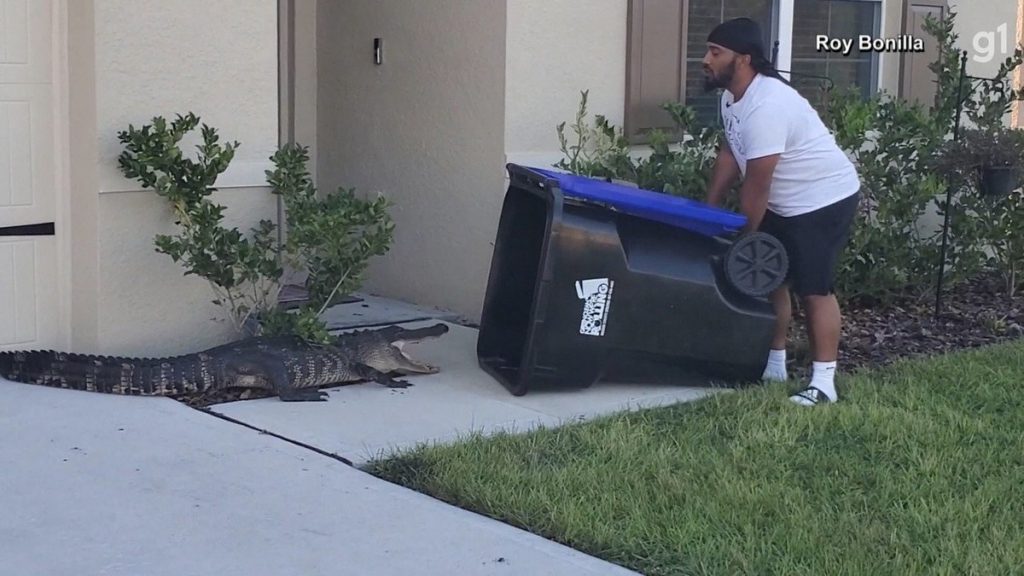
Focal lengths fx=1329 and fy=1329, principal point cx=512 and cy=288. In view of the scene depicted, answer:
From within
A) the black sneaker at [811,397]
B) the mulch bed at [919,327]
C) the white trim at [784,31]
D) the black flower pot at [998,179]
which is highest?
the white trim at [784,31]

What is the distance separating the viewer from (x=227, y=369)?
614 cm

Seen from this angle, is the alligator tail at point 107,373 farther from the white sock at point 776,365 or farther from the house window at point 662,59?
the house window at point 662,59

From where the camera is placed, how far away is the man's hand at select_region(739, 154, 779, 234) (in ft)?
19.9

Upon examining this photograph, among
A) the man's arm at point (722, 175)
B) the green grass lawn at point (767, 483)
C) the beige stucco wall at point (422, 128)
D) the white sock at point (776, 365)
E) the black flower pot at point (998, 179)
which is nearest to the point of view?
the green grass lawn at point (767, 483)

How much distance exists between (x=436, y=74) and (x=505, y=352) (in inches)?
79.1

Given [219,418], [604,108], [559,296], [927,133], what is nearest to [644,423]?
[559,296]

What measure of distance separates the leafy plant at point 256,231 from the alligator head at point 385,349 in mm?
208

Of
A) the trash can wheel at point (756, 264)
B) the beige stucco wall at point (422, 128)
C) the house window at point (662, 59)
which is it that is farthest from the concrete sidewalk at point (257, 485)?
the house window at point (662, 59)

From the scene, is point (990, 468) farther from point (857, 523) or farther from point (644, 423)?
point (644, 423)

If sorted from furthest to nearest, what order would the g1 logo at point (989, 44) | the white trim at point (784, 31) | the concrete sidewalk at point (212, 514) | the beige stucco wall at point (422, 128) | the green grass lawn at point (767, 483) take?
the g1 logo at point (989, 44) < the white trim at point (784, 31) < the beige stucco wall at point (422, 128) < the green grass lawn at point (767, 483) < the concrete sidewalk at point (212, 514)

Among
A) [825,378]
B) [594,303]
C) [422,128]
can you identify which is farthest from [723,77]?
[422,128]

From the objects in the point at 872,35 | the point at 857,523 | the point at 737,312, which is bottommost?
the point at 857,523

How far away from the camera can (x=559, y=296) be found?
19.7ft

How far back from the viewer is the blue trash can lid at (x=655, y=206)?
6.02 metres
